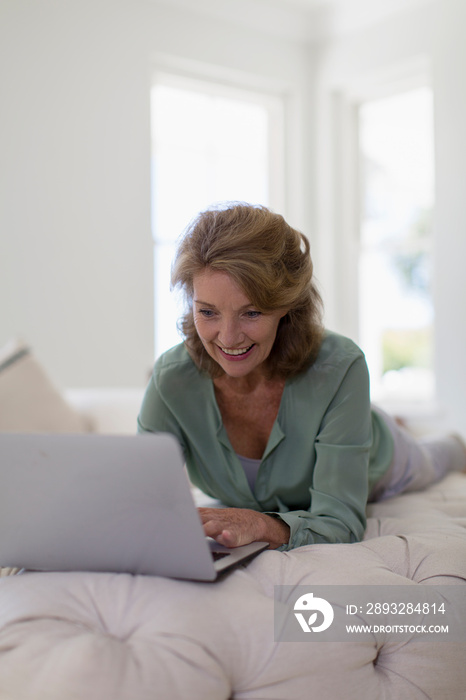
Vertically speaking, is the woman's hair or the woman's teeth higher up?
the woman's hair

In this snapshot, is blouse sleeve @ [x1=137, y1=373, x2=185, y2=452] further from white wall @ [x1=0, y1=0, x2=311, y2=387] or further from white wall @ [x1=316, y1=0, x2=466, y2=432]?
white wall @ [x1=316, y1=0, x2=466, y2=432]

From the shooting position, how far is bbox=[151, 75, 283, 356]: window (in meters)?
4.83

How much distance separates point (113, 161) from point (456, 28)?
7.80ft

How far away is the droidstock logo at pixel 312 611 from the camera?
3.49ft

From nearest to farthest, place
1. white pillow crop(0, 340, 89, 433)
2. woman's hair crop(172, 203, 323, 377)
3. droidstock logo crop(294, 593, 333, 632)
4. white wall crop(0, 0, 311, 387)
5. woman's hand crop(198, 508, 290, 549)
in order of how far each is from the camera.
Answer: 1. droidstock logo crop(294, 593, 333, 632)
2. woman's hand crop(198, 508, 290, 549)
3. woman's hair crop(172, 203, 323, 377)
4. white pillow crop(0, 340, 89, 433)
5. white wall crop(0, 0, 311, 387)

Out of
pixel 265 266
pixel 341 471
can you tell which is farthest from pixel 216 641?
pixel 265 266

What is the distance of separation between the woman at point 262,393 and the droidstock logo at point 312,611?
0.63 feet

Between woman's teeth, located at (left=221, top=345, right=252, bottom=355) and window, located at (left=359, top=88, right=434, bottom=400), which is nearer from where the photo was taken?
woman's teeth, located at (left=221, top=345, right=252, bottom=355)

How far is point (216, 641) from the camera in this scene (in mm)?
991

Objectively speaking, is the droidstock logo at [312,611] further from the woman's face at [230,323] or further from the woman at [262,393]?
the woman's face at [230,323]

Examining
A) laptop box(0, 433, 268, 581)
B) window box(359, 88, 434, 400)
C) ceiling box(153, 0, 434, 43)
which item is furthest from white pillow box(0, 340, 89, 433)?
ceiling box(153, 0, 434, 43)

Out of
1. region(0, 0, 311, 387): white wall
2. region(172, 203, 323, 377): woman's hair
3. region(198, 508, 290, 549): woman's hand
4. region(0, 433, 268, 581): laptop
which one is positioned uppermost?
region(0, 0, 311, 387): white wall

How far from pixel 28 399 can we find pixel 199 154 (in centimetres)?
275

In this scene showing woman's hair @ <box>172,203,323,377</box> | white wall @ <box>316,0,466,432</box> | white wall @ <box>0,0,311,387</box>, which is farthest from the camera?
white wall @ <box>316,0,466,432</box>
